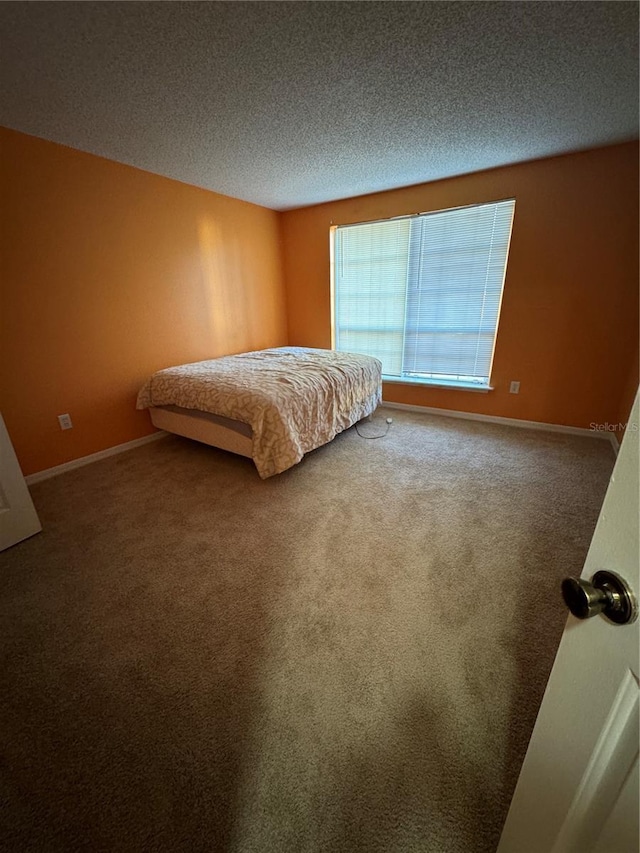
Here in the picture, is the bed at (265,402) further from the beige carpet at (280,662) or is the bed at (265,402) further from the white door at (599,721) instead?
the white door at (599,721)

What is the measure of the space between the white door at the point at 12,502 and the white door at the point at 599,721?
2.35m

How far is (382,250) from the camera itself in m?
3.53

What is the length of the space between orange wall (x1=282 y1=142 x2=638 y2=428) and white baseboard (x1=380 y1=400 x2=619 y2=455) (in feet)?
0.18

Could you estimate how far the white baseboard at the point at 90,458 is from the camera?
8.05ft

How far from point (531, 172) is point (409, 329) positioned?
5.15 ft

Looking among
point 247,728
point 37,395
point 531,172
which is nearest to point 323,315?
point 531,172

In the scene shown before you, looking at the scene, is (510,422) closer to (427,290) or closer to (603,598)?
(427,290)

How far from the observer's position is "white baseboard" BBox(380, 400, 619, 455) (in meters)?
2.90

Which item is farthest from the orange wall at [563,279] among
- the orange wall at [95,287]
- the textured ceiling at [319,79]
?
the orange wall at [95,287]

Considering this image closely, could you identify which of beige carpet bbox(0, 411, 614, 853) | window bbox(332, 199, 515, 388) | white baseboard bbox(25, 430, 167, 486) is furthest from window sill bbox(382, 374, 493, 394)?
white baseboard bbox(25, 430, 167, 486)

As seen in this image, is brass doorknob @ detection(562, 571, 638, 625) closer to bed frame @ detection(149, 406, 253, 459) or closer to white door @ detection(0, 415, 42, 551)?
bed frame @ detection(149, 406, 253, 459)

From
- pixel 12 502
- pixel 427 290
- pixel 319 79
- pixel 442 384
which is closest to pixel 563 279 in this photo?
pixel 427 290

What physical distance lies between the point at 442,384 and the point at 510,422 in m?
0.76

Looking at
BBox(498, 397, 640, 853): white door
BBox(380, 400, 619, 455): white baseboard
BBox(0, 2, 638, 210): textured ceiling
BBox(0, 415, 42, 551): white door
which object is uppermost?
BBox(0, 2, 638, 210): textured ceiling
